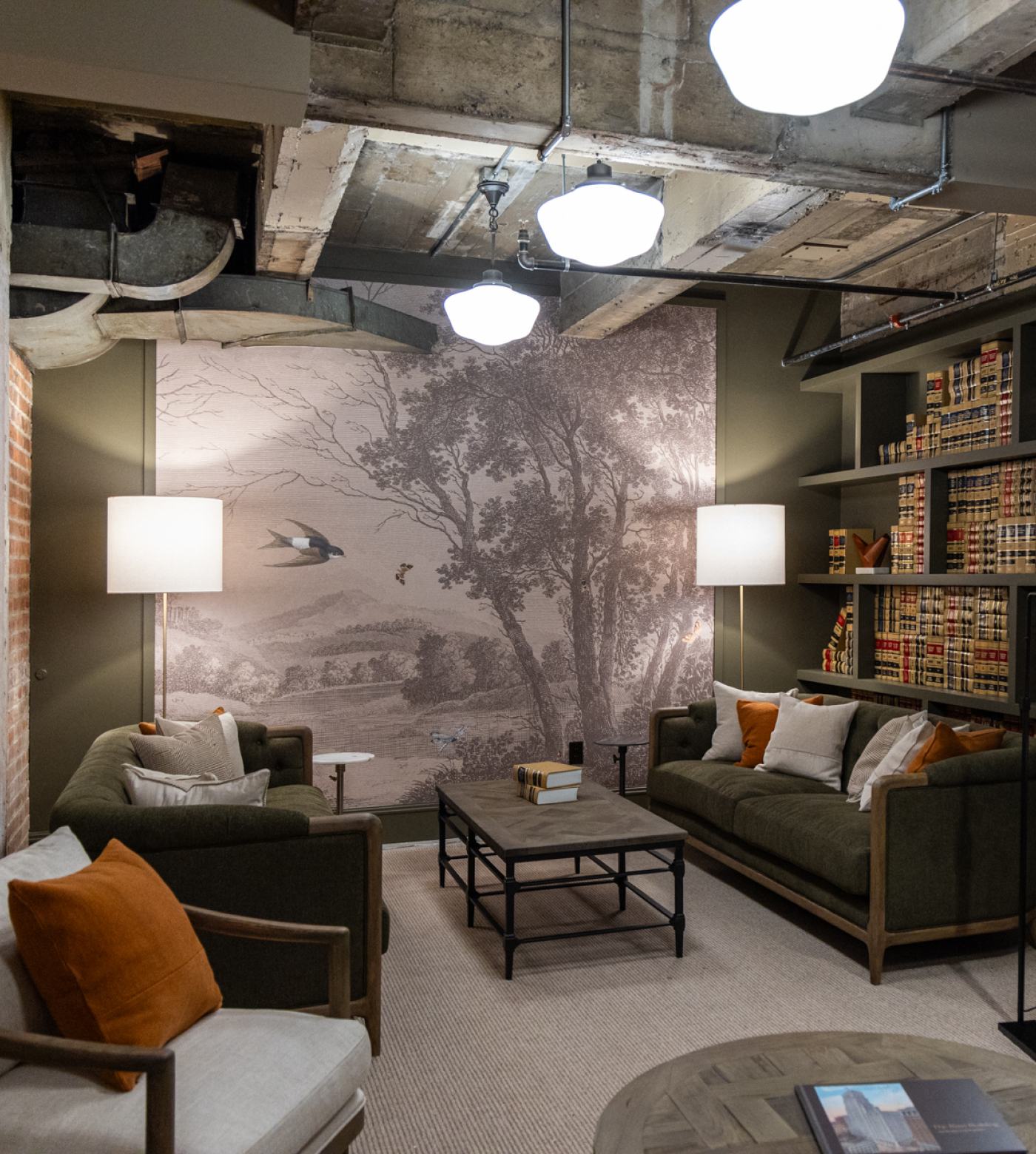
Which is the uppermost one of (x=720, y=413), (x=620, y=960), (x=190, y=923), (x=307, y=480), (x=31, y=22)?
(x=31, y=22)

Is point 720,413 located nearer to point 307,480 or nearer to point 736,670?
point 736,670

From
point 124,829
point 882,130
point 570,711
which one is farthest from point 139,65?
point 570,711

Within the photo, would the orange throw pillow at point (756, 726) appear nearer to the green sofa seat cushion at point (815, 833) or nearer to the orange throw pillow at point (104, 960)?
the green sofa seat cushion at point (815, 833)

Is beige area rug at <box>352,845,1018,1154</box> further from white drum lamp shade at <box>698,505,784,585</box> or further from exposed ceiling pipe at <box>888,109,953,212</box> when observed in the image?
exposed ceiling pipe at <box>888,109,953,212</box>

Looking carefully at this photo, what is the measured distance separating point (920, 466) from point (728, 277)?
5.14 ft

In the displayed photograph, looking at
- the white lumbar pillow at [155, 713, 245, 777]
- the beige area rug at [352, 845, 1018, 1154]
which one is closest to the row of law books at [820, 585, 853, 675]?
the beige area rug at [352, 845, 1018, 1154]

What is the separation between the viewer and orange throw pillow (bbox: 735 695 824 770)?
16.2ft

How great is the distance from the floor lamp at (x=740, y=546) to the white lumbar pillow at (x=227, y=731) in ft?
8.58

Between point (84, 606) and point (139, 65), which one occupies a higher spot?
point (139, 65)

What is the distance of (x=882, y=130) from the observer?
3.11m

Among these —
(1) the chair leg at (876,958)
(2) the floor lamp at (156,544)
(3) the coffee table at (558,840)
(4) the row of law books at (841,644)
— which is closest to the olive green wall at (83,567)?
(2) the floor lamp at (156,544)

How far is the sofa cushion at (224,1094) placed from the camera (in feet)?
5.80

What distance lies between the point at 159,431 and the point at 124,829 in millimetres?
2739

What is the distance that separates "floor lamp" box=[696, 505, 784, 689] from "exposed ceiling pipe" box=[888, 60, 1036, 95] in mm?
2552
